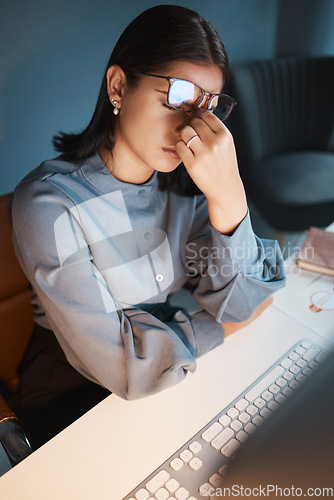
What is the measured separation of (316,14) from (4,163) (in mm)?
1989

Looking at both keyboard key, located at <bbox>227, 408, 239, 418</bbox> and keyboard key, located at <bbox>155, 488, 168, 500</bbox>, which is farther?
keyboard key, located at <bbox>227, 408, 239, 418</bbox>

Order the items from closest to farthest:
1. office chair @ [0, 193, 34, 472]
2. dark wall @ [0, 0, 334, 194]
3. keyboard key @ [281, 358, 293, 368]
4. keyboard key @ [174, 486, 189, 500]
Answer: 1. keyboard key @ [174, 486, 189, 500]
2. keyboard key @ [281, 358, 293, 368]
3. office chair @ [0, 193, 34, 472]
4. dark wall @ [0, 0, 334, 194]

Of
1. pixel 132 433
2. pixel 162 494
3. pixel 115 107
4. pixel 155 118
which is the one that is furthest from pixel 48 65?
pixel 162 494

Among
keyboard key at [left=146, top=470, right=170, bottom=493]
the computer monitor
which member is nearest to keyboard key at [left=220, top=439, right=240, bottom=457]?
keyboard key at [left=146, top=470, right=170, bottom=493]

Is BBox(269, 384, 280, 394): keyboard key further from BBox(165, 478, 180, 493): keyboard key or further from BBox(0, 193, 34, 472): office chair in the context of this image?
BBox(0, 193, 34, 472): office chair

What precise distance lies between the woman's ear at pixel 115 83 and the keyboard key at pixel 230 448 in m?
0.72

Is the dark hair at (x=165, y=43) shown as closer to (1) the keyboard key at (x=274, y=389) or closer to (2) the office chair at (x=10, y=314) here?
(2) the office chair at (x=10, y=314)

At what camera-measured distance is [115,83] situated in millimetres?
820

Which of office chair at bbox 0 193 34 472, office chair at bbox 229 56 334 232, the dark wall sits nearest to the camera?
office chair at bbox 0 193 34 472

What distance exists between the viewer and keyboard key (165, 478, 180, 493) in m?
0.60

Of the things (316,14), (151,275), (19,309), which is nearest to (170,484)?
(151,275)

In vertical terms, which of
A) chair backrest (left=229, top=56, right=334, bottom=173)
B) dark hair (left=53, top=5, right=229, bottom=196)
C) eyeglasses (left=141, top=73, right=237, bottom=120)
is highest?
dark hair (left=53, top=5, right=229, bottom=196)

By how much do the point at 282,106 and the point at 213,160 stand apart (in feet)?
4.84

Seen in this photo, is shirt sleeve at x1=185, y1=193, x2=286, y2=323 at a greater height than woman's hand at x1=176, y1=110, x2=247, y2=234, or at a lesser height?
lesser
